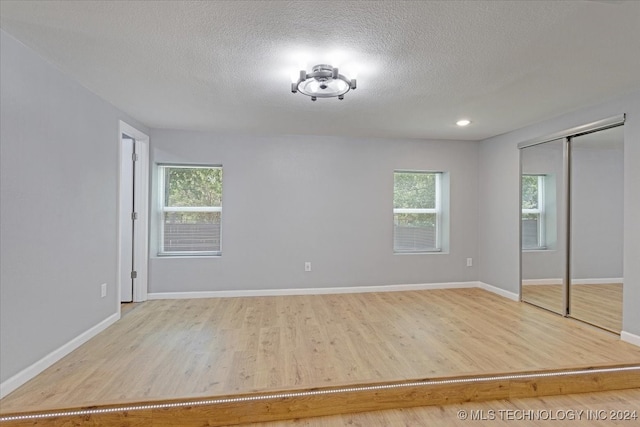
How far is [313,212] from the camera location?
4.72 metres

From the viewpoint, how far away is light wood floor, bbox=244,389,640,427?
6.69 feet

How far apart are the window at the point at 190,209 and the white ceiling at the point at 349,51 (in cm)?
122

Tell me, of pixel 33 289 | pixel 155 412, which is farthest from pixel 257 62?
pixel 155 412

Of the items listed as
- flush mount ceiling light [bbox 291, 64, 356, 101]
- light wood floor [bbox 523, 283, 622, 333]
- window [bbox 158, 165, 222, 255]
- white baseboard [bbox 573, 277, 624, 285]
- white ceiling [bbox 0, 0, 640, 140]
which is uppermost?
white ceiling [bbox 0, 0, 640, 140]

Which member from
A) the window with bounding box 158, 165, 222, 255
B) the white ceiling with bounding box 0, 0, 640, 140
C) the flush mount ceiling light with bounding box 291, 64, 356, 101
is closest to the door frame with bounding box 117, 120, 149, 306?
the window with bounding box 158, 165, 222, 255

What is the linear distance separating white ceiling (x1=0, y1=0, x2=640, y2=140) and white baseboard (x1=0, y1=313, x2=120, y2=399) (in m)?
2.16

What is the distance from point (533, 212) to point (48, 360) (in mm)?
5044

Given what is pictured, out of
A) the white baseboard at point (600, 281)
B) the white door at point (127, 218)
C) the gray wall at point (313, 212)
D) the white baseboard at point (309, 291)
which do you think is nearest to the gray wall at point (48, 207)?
the white door at point (127, 218)

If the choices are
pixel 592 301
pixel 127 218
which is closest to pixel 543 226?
pixel 592 301

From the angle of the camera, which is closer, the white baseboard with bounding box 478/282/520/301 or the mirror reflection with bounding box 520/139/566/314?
the mirror reflection with bounding box 520/139/566/314

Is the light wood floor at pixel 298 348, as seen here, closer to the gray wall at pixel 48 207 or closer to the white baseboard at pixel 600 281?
the gray wall at pixel 48 207

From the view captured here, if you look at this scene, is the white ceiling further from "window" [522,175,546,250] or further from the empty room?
"window" [522,175,546,250]

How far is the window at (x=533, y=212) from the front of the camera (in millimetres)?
3984

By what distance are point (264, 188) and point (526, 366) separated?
11.5 ft
